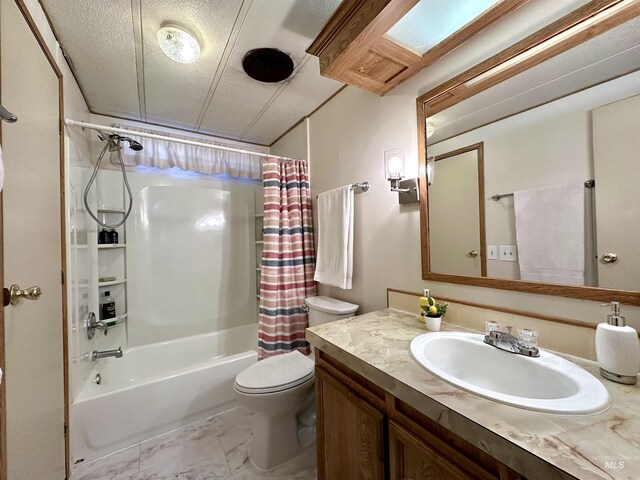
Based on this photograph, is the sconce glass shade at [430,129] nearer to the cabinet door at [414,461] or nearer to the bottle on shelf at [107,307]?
the cabinet door at [414,461]

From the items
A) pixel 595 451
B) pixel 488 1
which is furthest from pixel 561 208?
pixel 488 1

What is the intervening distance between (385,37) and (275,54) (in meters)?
0.68

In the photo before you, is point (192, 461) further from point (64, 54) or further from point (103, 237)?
point (64, 54)

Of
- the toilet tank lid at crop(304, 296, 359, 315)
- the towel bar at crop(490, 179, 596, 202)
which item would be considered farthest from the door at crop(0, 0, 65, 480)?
the towel bar at crop(490, 179, 596, 202)

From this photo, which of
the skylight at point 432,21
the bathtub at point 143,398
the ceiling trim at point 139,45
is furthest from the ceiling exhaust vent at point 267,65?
the bathtub at point 143,398

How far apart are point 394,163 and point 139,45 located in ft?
4.91

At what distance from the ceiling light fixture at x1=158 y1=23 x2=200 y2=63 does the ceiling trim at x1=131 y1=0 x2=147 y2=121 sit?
9 cm

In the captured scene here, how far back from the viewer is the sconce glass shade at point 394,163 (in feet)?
4.34

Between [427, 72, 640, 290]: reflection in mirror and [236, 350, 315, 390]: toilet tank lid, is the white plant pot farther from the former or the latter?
[236, 350, 315, 390]: toilet tank lid

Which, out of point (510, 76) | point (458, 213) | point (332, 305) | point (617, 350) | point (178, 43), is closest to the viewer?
point (617, 350)

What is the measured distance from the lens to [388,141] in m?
1.46

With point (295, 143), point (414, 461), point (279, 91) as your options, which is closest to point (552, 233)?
point (414, 461)

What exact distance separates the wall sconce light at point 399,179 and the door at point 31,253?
1.47 metres

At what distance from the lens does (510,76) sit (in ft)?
3.21
